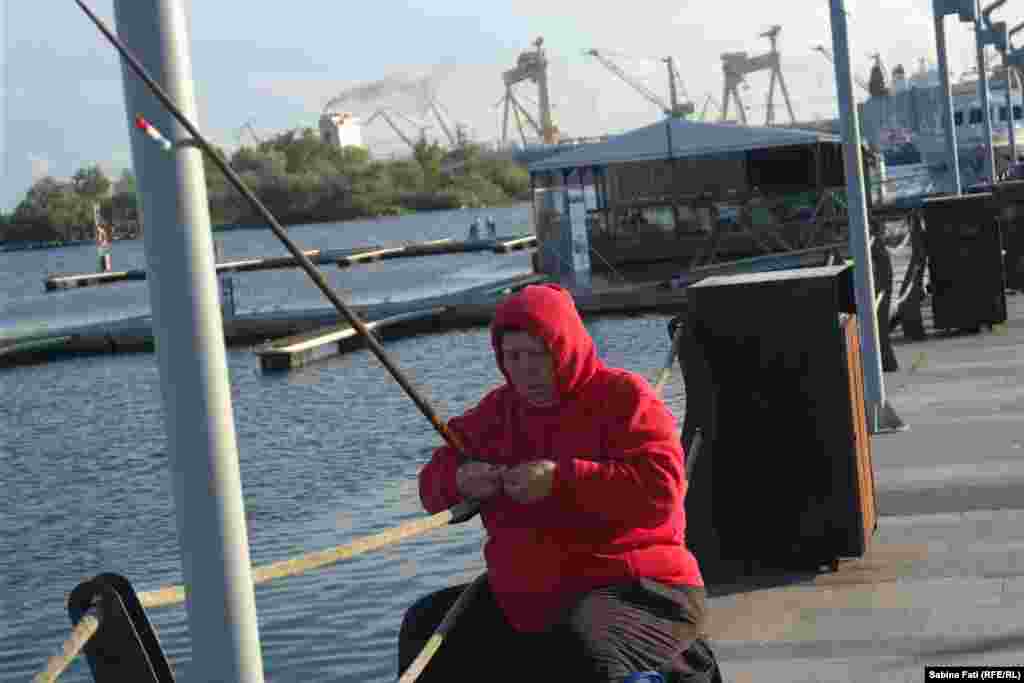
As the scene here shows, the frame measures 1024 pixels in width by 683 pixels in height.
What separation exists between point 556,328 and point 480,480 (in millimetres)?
442

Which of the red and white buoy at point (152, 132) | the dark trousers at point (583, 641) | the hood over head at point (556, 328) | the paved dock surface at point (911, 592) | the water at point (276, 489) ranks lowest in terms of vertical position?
the water at point (276, 489)

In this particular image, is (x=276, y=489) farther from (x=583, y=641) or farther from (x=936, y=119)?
(x=936, y=119)

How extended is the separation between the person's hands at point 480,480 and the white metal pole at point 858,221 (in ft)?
22.0

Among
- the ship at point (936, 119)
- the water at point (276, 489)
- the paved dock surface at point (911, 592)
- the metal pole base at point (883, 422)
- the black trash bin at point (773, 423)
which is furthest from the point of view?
the ship at point (936, 119)

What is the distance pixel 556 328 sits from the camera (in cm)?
448

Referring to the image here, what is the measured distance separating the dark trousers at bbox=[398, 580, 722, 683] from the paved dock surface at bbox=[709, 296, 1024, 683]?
1407 mm

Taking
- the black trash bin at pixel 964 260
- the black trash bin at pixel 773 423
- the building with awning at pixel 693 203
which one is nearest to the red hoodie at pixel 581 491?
the black trash bin at pixel 773 423

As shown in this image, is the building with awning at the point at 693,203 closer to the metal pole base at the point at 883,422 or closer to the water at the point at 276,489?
the water at the point at 276,489

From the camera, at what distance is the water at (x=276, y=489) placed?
35.0 feet

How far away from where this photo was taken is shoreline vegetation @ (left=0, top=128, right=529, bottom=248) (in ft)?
532

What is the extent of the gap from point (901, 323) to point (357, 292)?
36.9m

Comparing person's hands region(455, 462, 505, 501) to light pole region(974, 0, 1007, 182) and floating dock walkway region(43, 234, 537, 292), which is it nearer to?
light pole region(974, 0, 1007, 182)

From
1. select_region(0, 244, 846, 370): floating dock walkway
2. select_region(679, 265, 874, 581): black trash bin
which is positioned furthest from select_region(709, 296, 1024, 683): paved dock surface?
select_region(0, 244, 846, 370): floating dock walkway

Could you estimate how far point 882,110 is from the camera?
106938 mm
